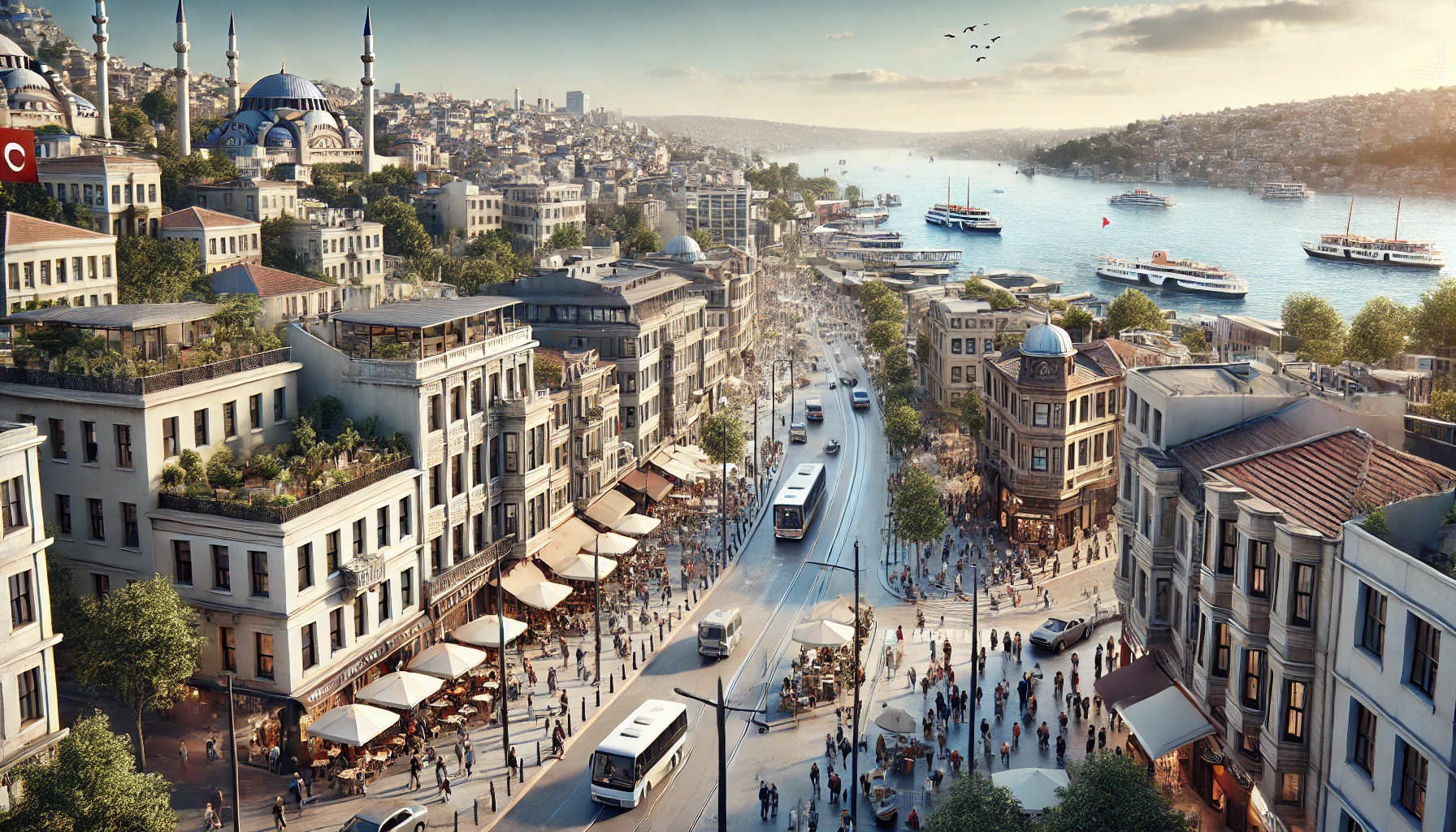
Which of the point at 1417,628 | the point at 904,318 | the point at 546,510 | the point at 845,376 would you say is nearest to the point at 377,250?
the point at 845,376

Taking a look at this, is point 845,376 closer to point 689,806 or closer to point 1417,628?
point 689,806

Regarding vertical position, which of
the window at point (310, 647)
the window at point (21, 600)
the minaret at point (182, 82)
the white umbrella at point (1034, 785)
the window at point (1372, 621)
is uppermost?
the minaret at point (182, 82)

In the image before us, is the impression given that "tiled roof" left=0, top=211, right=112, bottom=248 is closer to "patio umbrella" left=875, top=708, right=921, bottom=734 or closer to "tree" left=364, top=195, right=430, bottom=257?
"tree" left=364, top=195, right=430, bottom=257

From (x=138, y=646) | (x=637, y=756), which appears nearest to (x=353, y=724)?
(x=138, y=646)

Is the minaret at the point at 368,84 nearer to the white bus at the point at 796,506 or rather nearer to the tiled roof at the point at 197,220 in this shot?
the tiled roof at the point at 197,220

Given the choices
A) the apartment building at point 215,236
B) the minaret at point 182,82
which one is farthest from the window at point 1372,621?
the minaret at point 182,82

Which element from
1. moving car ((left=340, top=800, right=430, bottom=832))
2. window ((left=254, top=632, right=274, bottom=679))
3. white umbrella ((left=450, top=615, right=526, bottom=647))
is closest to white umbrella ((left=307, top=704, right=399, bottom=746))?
window ((left=254, top=632, right=274, bottom=679))

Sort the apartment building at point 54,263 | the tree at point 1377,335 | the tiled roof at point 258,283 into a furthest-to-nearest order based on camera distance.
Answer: the tree at point 1377,335, the tiled roof at point 258,283, the apartment building at point 54,263
